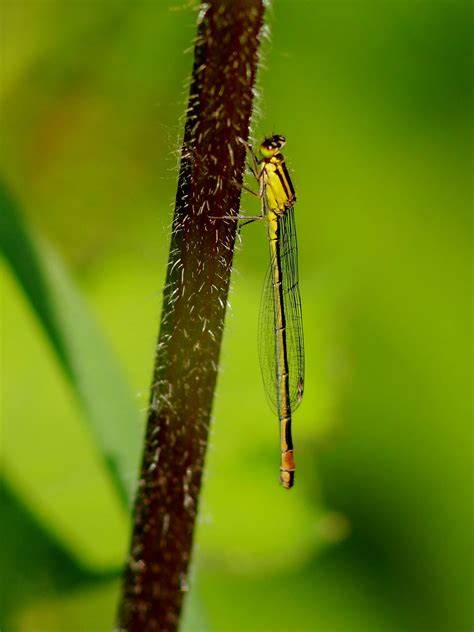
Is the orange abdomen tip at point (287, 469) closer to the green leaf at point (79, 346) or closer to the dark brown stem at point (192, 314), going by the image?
the green leaf at point (79, 346)

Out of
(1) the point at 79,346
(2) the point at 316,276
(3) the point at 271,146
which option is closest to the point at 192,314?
(1) the point at 79,346

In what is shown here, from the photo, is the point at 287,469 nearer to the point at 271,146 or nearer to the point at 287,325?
the point at 287,325

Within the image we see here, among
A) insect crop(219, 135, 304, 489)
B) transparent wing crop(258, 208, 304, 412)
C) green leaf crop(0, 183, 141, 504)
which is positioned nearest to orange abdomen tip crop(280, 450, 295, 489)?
insect crop(219, 135, 304, 489)

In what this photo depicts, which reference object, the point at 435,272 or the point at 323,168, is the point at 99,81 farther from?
the point at 435,272

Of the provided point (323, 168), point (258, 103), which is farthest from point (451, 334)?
point (258, 103)

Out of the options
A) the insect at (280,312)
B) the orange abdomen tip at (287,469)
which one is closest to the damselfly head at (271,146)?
the insect at (280,312)
